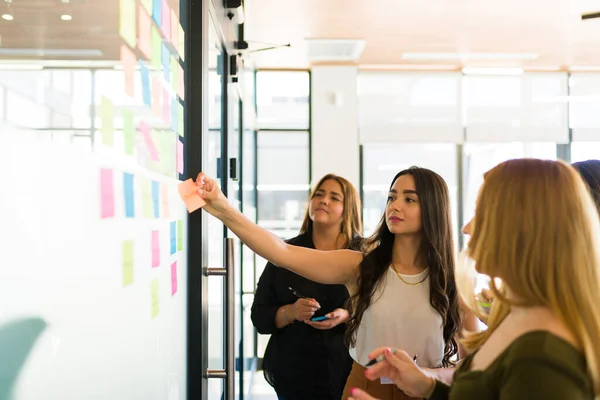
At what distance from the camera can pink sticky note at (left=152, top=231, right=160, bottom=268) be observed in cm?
106

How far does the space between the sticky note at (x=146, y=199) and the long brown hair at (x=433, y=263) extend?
1.04m

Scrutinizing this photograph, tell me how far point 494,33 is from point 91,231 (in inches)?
197

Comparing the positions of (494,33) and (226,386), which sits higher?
(494,33)

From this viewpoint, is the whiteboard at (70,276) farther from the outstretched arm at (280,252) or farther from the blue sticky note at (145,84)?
the outstretched arm at (280,252)

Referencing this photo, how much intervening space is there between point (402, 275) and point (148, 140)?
1177mm

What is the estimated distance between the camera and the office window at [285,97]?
6527 millimetres

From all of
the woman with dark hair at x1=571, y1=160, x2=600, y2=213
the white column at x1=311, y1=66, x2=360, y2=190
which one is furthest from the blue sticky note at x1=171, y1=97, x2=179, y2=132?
the white column at x1=311, y1=66, x2=360, y2=190

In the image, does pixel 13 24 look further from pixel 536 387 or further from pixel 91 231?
pixel 536 387

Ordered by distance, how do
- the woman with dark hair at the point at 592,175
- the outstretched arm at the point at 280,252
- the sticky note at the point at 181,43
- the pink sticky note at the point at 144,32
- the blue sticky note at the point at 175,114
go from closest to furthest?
the pink sticky note at the point at 144,32 → the blue sticky note at the point at 175,114 → the sticky note at the point at 181,43 → the outstretched arm at the point at 280,252 → the woman with dark hair at the point at 592,175

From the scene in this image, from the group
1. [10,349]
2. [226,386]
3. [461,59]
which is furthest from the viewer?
[461,59]

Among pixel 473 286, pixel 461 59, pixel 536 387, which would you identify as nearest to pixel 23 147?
pixel 536 387

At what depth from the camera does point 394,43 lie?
539 centimetres

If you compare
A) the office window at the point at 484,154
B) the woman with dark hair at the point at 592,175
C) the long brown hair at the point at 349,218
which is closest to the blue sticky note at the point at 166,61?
the woman with dark hair at the point at 592,175

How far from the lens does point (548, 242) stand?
3.08 ft
